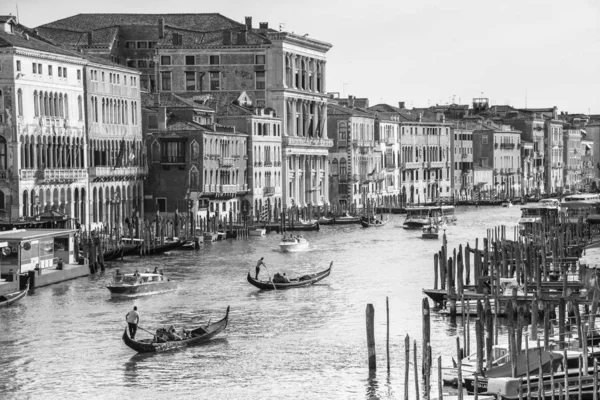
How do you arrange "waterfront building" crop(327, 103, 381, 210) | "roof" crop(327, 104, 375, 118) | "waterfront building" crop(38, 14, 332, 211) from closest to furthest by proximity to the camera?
"waterfront building" crop(38, 14, 332, 211) → "waterfront building" crop(327, 103, 381, 210) → "roof" crop(327, 104, 375, 118)

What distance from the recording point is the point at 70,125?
4994 centimetres

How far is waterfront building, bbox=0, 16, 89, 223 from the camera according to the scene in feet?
150

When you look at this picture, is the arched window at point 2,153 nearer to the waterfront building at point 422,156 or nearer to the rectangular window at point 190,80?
the rectangular window at point 190,80

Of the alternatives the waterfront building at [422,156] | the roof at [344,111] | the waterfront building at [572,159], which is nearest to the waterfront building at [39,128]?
the roof at [344,111]

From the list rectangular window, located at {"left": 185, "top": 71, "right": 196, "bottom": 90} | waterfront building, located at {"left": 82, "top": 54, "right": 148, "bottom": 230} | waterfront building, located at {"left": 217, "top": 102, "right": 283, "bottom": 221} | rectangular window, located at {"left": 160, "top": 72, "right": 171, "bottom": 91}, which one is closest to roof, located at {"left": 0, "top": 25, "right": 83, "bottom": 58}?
waterfront building, located at {"left": 82, "top": 54, "right": 148, "bottom": 230}

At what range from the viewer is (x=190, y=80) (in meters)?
68.1

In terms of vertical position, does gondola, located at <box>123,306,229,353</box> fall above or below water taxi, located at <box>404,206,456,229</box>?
below

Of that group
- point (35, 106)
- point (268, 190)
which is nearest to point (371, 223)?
point (268, 190)

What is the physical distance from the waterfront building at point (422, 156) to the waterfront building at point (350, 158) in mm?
4275

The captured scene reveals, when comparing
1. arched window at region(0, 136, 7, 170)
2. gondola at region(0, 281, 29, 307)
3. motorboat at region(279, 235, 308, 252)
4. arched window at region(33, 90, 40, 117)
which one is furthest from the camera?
motorboat at region(279, 235, 308, 252)

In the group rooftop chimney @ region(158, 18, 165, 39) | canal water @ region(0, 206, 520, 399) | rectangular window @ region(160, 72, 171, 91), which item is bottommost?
canal water @ region(0, 206, 520, 399)

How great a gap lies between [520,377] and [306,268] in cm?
2182

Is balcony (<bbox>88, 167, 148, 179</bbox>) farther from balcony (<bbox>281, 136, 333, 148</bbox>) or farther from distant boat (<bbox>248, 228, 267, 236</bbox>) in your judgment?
balcony (<bbox>281, 136, 333, 148</bbox>)

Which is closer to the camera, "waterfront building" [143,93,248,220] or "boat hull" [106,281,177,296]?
"boat hull" [106,281,177,296]
